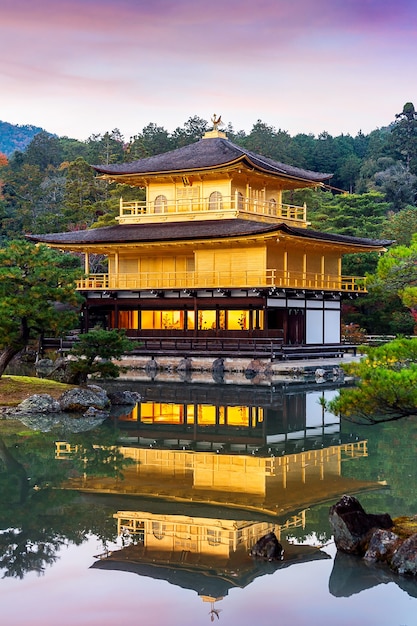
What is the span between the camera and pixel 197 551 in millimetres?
10453

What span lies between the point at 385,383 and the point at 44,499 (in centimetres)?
615

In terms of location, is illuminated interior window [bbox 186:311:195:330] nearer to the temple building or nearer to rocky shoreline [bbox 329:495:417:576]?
the temple building

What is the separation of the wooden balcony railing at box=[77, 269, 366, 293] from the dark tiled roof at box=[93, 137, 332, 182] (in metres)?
4.75

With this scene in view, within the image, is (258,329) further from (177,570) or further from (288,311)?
(177,570)

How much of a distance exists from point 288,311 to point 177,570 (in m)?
28.1

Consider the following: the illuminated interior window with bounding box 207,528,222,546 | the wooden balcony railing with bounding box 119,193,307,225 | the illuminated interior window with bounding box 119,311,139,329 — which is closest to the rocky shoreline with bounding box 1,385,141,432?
the illuminated interior window with bounding box 207,528,222,546

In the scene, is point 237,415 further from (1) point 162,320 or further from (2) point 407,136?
(2) point 407,136

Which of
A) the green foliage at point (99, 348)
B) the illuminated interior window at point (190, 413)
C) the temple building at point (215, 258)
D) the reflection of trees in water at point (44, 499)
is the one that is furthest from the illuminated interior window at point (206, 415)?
the temple building at point (215, 258)

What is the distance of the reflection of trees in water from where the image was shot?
10.6 meters

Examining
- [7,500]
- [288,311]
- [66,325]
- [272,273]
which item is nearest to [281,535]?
[7,500]

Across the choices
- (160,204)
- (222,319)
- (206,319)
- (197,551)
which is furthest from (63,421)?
(160,204)

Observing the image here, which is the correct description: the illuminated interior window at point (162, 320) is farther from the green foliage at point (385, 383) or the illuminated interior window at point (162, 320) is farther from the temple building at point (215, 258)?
the green foliage at point (385, 383)

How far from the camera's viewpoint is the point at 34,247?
22.0 m

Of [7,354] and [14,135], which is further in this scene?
[14,135]
